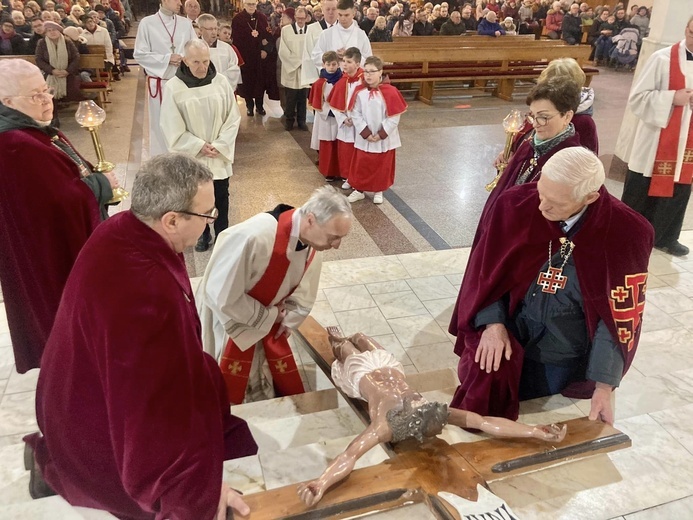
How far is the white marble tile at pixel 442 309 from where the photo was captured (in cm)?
410

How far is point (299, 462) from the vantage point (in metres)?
2.38

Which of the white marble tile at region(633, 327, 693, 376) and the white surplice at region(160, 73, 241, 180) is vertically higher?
the white surplice at region(160, 73, 241, 180)

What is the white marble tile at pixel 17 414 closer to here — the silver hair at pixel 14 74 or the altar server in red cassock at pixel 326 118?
the silver hair at pixel 14 74

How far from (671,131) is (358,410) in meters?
3.77

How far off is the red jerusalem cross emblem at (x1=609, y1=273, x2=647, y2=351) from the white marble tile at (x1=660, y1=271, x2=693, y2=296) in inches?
87.9

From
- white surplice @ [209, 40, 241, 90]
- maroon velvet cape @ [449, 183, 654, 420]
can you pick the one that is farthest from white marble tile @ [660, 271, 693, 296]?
white surplice @ [209, 40, 241, 90]

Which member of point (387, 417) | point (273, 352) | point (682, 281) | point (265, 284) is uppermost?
point (265, 284)

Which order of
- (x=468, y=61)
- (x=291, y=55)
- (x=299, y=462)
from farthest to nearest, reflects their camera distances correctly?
(x=468, y=61) → (x=291, y=55) → (x=299, y=462)

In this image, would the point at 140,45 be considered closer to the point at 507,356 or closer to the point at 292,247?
the point at 292,247

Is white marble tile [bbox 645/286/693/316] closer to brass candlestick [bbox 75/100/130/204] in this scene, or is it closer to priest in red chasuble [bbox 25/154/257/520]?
priest in red chasuble [bbox 25/154/257/520]

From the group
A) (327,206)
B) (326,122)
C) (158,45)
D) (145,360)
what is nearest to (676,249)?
(326,122)

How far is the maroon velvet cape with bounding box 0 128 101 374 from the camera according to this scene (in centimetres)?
279

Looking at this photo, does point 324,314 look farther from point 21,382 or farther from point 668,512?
point 668,512

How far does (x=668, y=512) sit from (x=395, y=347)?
6.27 ft
